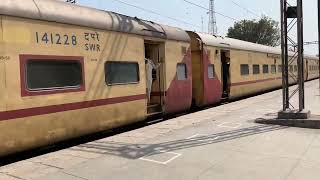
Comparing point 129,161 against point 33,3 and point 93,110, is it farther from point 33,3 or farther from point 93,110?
point 33,3

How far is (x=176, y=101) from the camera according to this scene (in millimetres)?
13797

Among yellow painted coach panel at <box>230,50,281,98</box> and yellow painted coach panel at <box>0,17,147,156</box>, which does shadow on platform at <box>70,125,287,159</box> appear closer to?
yellow painted coach panel at <box>0,17,147,156</box>

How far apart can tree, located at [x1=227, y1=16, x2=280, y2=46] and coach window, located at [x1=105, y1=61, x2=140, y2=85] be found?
232ft

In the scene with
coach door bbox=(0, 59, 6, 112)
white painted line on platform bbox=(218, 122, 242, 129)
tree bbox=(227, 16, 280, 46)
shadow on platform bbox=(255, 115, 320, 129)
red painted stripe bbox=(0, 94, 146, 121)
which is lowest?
white painted line on platform bbox=(218, 122, 242, 129)

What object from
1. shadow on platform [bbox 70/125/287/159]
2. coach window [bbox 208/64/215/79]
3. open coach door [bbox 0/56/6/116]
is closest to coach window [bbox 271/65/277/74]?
coach window [bbox 208/64/215/79]

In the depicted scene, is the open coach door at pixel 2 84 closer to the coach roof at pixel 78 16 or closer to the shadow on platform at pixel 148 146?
the coach roof at pixel 78 16

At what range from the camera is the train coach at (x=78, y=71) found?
758 cm

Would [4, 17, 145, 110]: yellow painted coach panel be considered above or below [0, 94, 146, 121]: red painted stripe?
above

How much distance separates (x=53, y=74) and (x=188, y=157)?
9.70 feet

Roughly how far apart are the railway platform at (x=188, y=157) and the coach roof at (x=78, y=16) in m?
2.49

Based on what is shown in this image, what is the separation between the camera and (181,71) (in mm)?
14508

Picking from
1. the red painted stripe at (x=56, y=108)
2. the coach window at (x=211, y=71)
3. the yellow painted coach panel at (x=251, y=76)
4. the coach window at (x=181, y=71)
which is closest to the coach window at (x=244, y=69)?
the yellow painted coach panel at (x=251, y=76)

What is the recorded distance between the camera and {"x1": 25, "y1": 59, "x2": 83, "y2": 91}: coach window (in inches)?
314

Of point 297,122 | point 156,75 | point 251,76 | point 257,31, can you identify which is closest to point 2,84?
point 156,75
